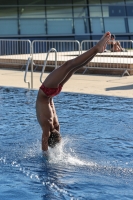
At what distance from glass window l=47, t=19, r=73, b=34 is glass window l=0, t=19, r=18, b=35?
5.45 feet

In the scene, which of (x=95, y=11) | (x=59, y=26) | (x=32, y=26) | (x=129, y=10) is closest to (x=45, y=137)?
(x=32, y=26)

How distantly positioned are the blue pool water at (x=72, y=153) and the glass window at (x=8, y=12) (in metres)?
14.3

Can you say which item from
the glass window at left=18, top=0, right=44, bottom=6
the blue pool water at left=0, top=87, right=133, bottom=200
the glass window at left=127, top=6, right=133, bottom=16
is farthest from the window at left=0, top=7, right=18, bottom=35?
the blue pool water at left=0, top=87, right=133, bottom=200

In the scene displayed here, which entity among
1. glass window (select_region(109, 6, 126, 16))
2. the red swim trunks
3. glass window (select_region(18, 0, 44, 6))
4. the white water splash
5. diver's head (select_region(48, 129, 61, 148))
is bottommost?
the white water splash

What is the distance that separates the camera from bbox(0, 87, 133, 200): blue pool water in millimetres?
6105

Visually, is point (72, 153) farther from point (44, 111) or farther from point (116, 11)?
point (116, 11)

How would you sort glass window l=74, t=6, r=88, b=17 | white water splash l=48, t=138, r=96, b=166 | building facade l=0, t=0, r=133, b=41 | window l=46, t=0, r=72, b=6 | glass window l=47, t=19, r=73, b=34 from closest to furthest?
white water splash l=48, t=138, r=96, b=166
building facade l=0, t=0, r=133, b=41
glass window l=47, t=19, r=73, b=34
glass window l=74, t=6, r=88, b=17
window l=46, t=0, r=72, b=6

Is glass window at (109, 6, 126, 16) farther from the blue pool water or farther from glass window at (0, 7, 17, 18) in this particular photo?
the blue pool water

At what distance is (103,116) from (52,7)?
56.5 ft

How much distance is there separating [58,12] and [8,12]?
2.48 m

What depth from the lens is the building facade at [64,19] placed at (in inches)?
1019

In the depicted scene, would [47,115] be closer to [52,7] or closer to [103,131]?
[103,131]

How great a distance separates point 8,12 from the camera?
85.5 feet

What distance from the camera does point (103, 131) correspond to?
930cm
